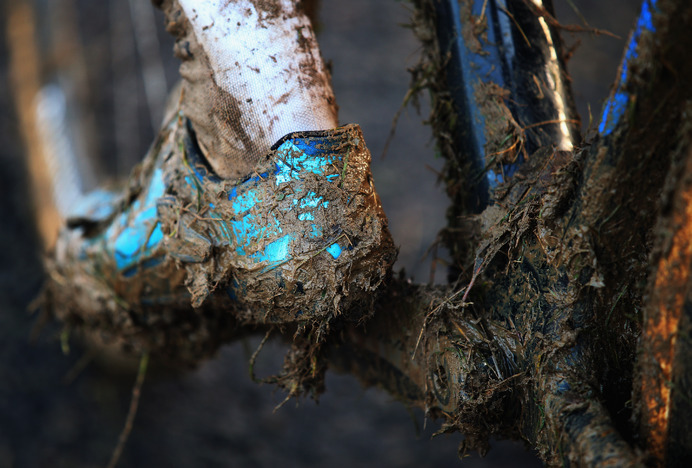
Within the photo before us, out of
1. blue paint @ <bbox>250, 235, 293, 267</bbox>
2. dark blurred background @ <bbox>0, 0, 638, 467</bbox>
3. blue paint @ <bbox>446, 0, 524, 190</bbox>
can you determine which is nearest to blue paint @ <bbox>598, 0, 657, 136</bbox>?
blue paint @ <bbox>446, 0, 524, 190</bbox>

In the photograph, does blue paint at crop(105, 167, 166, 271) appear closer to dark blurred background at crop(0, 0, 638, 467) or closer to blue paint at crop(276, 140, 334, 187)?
blue paint at crop(276, 140, 334, 187)

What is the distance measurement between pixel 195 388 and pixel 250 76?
5.51ft

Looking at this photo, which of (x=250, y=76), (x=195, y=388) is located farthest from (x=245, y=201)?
(x=195, y=388)

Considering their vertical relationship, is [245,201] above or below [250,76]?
below

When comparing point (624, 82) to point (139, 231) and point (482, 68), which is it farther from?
point (139, 231)

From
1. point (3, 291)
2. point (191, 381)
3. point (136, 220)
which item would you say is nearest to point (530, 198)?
point (136, 220)

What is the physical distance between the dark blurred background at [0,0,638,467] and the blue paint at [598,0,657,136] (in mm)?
1252

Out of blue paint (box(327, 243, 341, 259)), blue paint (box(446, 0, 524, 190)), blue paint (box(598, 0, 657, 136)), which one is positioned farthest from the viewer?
blue paint (box(446, 0, 524, 190))

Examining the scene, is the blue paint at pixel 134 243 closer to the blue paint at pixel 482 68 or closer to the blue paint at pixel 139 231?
the blue paint at pixel 139 231

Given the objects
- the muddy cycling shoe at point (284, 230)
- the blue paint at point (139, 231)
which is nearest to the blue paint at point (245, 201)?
the muddy cycling shoe at point (284, 230)

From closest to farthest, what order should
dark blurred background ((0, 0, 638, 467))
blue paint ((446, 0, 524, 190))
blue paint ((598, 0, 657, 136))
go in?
blue paint ((598, 0, 657, 136)) → blue paint ((446, 0, 524, 190)) → dark blurred background ((0, 0, 638, 467))

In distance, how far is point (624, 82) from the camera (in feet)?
1.97

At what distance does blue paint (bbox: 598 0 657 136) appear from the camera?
0.57 metres

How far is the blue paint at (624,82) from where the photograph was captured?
574 mm
